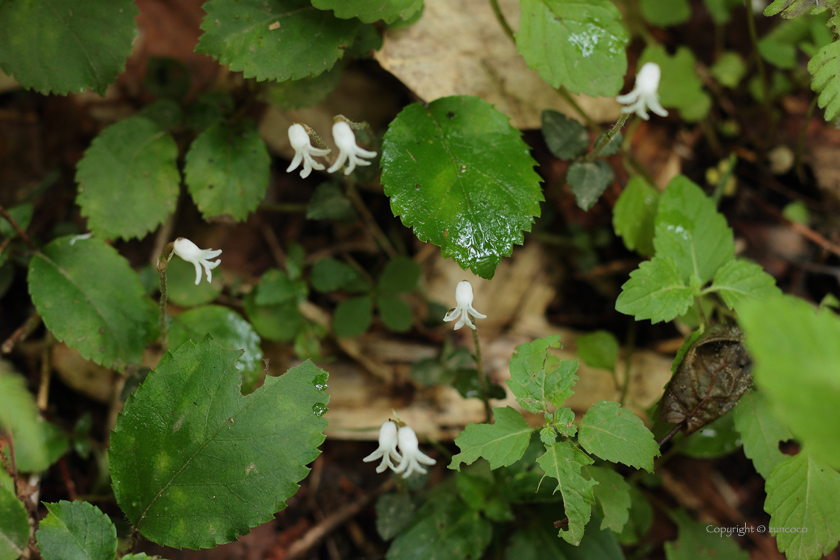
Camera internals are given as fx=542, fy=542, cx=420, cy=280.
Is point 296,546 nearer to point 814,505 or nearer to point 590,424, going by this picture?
point 590,424

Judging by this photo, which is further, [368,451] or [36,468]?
[368,451]

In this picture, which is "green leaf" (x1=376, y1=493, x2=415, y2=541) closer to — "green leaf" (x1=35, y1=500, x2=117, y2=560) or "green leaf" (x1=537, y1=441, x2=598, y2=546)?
"green leaf" (x1=537, y1=441, x2=598, y2=546)

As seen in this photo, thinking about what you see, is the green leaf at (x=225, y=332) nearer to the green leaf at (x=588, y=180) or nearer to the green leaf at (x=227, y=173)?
the green leaf at (x=227, y=173)

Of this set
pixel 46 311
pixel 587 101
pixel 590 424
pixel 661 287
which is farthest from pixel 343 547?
pixel 587 101

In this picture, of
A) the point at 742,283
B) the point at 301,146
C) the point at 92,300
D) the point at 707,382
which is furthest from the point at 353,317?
the point at 742,283

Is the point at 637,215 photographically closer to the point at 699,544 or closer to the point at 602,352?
the point at 602,352

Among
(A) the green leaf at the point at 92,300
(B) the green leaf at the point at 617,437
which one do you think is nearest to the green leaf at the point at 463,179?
(B) the green leaf at the point at 617,437
